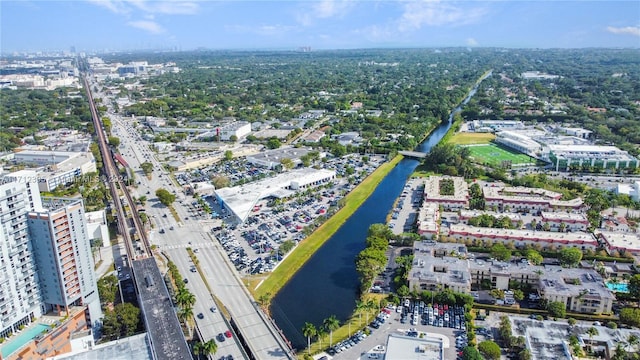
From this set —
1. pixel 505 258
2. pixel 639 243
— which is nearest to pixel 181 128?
pixel 505 258

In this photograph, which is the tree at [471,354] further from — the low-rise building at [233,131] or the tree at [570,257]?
the low-rise building at [233,131]

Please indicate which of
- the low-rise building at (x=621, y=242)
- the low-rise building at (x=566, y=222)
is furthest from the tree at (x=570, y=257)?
the low-rise building at (x=566, y=222)

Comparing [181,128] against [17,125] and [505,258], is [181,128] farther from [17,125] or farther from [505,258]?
[505,258]

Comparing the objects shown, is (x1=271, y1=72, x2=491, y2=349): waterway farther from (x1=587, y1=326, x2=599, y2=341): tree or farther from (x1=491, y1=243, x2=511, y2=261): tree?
(x1=587, y1=326, x2=599, y2=341): tree

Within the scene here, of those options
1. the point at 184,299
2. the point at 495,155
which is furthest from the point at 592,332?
the point at 495,155

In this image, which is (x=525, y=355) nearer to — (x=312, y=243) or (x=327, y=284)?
(x=327, y=284)
